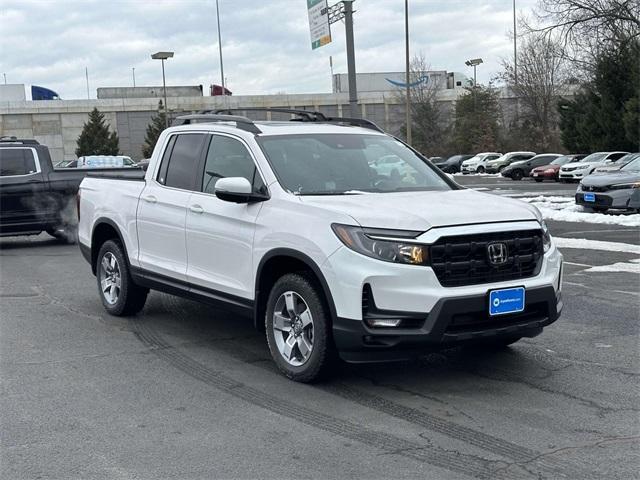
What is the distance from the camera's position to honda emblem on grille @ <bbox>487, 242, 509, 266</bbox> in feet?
17.0

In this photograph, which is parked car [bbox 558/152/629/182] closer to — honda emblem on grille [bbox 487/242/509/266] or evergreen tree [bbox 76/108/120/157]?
honda emblem on grille [bbox 487/242/509/266]

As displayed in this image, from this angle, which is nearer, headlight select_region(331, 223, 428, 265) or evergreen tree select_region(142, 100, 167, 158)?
headlight select_region(331, 223, 428, 265)

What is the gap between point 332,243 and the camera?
5.18 m

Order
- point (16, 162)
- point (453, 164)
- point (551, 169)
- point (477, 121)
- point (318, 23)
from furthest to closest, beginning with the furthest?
1. point (477, 121)
2. point (453, 164)
3. point (551, 169)
4. point (318, 23)
5. point (16, 162)

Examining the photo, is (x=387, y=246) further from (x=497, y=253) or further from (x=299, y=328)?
(x=299, y=328)

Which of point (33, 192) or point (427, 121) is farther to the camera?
point (427, 121)

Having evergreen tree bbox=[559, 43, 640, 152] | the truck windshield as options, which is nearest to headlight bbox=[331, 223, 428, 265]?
the truck windshield

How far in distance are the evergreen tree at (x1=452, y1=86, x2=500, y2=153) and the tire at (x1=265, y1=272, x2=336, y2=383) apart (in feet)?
221

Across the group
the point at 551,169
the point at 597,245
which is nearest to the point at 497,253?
the point at 597,245

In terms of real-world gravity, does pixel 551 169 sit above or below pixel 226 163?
below

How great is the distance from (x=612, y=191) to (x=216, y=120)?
12.4 metres

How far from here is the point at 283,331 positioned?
18.9 ft

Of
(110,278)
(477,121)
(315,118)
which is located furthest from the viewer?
(477,121)

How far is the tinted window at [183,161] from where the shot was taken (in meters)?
6.93
